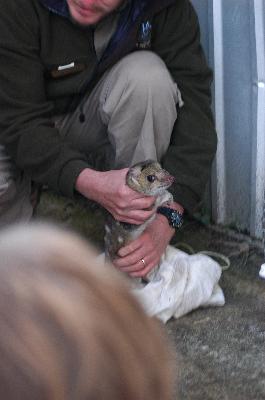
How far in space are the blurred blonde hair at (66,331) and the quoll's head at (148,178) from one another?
1.25m

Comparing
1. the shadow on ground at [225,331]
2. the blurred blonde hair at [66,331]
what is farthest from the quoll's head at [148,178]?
the blurred blonde hair at [66,331]

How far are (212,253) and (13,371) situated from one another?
1.88m

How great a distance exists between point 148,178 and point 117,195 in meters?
0.12

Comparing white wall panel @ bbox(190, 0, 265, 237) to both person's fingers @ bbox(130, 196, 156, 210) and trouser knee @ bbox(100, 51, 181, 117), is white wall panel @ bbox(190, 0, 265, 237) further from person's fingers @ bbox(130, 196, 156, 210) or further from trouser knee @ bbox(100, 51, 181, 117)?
person's fingers @ bbox(130, 196, 156, 210)

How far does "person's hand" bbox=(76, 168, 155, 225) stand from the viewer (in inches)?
85.0

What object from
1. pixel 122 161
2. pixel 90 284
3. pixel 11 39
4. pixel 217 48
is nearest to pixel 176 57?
pixel 217 48

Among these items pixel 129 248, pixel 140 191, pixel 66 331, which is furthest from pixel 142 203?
pixel 66 331

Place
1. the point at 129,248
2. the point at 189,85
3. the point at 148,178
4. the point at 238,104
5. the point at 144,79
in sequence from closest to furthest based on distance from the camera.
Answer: the point at 148,178
the point at 129,248
the point at 144,79
the point at 189,85
the point at 238,104

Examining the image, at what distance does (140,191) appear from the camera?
214cm

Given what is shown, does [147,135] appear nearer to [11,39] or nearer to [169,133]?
[169,133]

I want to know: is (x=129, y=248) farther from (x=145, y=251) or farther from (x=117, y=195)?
(x=117, y=195)

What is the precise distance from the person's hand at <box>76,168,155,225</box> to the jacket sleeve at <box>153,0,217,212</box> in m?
0.26

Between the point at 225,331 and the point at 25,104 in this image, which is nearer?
the point at 225,331

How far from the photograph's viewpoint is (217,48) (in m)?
2.61
